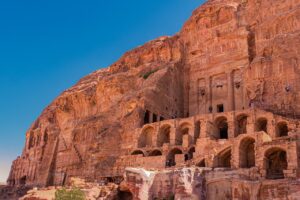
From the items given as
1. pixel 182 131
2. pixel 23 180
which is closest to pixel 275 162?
pixel 182 131

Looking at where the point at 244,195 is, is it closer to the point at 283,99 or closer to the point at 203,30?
the point at 283,99

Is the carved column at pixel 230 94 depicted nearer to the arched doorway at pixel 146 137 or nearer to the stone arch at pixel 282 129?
the arched doorway at pixel 146 137

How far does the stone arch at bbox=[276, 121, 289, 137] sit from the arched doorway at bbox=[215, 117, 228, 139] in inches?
266

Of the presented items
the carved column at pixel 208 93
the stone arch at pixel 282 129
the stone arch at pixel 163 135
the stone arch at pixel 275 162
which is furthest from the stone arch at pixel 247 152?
the carved column at pixel 208 93

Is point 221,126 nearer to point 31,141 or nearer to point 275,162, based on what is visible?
point 275,162

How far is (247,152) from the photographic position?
37.5 m

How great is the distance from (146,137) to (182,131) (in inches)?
183

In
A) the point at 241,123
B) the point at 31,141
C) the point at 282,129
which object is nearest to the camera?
the point at 282,129

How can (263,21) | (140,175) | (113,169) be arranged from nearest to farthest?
(140,175), (113,169), (263,21)

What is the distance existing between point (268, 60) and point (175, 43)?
18.7m

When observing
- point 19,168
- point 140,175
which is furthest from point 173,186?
point 19,168

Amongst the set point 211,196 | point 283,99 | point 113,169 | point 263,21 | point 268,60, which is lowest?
point 211,196

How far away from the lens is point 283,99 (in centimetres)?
4325

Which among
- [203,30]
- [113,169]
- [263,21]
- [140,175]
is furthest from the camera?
[203,30]
